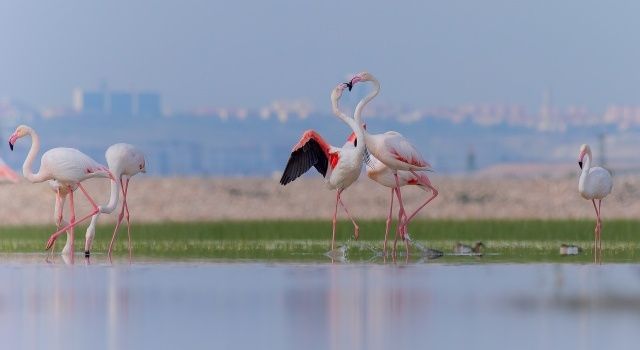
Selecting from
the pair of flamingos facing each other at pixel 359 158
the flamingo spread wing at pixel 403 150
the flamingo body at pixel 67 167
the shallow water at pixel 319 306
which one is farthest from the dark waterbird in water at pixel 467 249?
the flamingo body at pixel 67 167

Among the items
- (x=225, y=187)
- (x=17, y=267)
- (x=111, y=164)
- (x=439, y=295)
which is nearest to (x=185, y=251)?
(x=111, y=164)

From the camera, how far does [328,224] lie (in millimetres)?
24875

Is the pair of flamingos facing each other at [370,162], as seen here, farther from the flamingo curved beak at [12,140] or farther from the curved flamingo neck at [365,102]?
the flamingo curved beak at [12,140]

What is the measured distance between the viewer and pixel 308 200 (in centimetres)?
3400

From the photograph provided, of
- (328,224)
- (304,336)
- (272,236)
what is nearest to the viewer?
(304,336)

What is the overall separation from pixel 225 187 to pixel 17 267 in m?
20.3

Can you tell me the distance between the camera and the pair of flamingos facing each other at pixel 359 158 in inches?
694

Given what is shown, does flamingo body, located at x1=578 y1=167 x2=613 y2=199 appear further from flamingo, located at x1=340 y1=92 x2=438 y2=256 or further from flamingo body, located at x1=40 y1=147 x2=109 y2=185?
flamingo body, located at x1=40 y1=147 x2=109 y2=185

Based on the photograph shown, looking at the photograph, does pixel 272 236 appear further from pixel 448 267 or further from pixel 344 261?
pixel 448 267

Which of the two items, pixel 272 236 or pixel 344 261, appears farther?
pixel 272 236

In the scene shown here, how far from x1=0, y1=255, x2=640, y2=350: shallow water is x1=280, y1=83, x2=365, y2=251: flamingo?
2.22 meters

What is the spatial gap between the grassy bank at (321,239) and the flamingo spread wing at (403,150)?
38.0 inches

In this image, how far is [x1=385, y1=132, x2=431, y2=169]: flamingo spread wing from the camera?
17.6 metres

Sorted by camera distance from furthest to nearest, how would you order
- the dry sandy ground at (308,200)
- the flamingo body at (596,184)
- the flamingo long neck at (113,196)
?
1. the dry sandy ground at (308,200)
2. the flamingo body at (596,184)
3. the flamingo long neck at (113,196)
